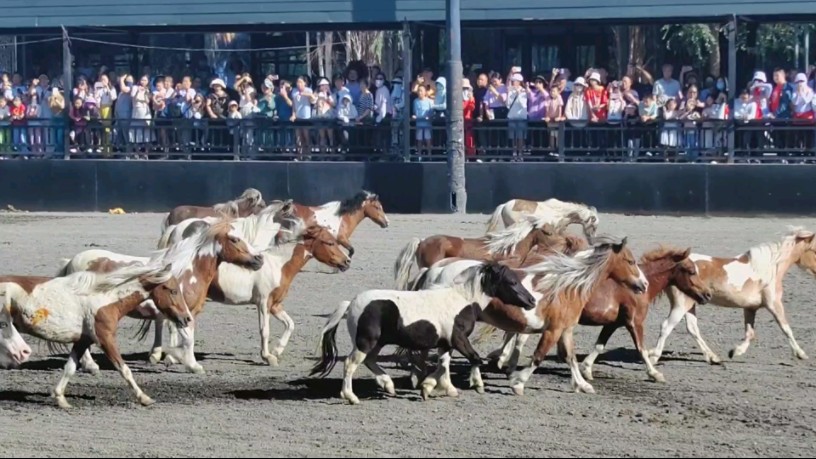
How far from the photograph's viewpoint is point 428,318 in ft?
32.2

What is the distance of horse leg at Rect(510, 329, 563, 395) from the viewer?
10.2 metres

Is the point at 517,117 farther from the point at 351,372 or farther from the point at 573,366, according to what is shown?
the point at 351,372

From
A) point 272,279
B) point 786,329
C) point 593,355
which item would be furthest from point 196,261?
point 786,329

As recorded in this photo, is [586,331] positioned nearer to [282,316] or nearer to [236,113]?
[282,316]

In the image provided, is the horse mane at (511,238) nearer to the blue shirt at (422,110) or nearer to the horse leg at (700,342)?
the horse leg at (700,342)

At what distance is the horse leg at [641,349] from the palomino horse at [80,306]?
3640mm

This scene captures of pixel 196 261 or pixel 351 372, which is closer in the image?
pixel 351 372

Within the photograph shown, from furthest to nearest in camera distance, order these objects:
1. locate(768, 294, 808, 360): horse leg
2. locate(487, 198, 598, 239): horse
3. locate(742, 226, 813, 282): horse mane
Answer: locate(487, 198, 598, 239): horse < locate(742, 226, 813, 282): horse mane < locate(768, 294, 808, 360): horse leg

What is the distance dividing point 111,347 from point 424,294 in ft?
7.40

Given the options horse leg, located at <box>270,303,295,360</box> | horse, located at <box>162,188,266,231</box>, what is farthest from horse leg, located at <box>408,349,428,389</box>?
horse, located at <box>162,188,266,231</box>

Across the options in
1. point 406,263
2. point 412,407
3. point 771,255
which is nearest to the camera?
point 412,407

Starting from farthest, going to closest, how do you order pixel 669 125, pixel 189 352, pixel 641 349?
pixel 669 125 → pixel 189 352 → pixel 641 349

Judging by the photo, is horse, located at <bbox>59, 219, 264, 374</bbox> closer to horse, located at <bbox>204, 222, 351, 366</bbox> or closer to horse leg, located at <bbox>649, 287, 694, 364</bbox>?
horse, located at <bbox>204, 222, 351, 366</bbox>

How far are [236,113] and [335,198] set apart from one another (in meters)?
2.35
